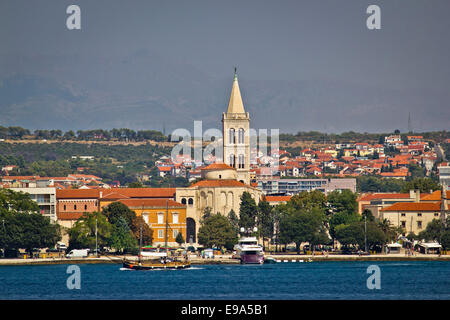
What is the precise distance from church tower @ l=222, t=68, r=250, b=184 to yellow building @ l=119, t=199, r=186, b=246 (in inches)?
821

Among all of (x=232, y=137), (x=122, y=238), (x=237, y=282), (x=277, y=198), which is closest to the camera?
(x=237, y=282)

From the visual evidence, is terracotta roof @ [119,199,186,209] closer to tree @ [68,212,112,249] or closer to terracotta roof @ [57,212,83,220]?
terracotta roof @ [57,212,83,220]

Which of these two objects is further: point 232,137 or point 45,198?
point 232,137

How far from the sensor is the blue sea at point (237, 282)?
59.2m

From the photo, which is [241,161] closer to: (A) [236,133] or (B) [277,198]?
(A) [236,133]

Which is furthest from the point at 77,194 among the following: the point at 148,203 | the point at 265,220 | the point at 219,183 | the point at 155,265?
the point at 155,265

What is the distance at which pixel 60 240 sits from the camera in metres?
89.8

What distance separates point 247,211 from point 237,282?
3389 cm

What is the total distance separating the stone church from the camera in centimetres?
10631

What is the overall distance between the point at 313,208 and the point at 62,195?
24239mm

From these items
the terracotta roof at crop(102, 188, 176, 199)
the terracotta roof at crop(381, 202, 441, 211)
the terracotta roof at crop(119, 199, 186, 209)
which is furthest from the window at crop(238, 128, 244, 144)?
the terracotta roof at crop(381, 202, 441, 211)

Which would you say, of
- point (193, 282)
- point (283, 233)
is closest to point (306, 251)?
point (283, 233)

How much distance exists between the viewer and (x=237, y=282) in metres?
67.4

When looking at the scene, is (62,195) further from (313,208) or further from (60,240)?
(313,208)
